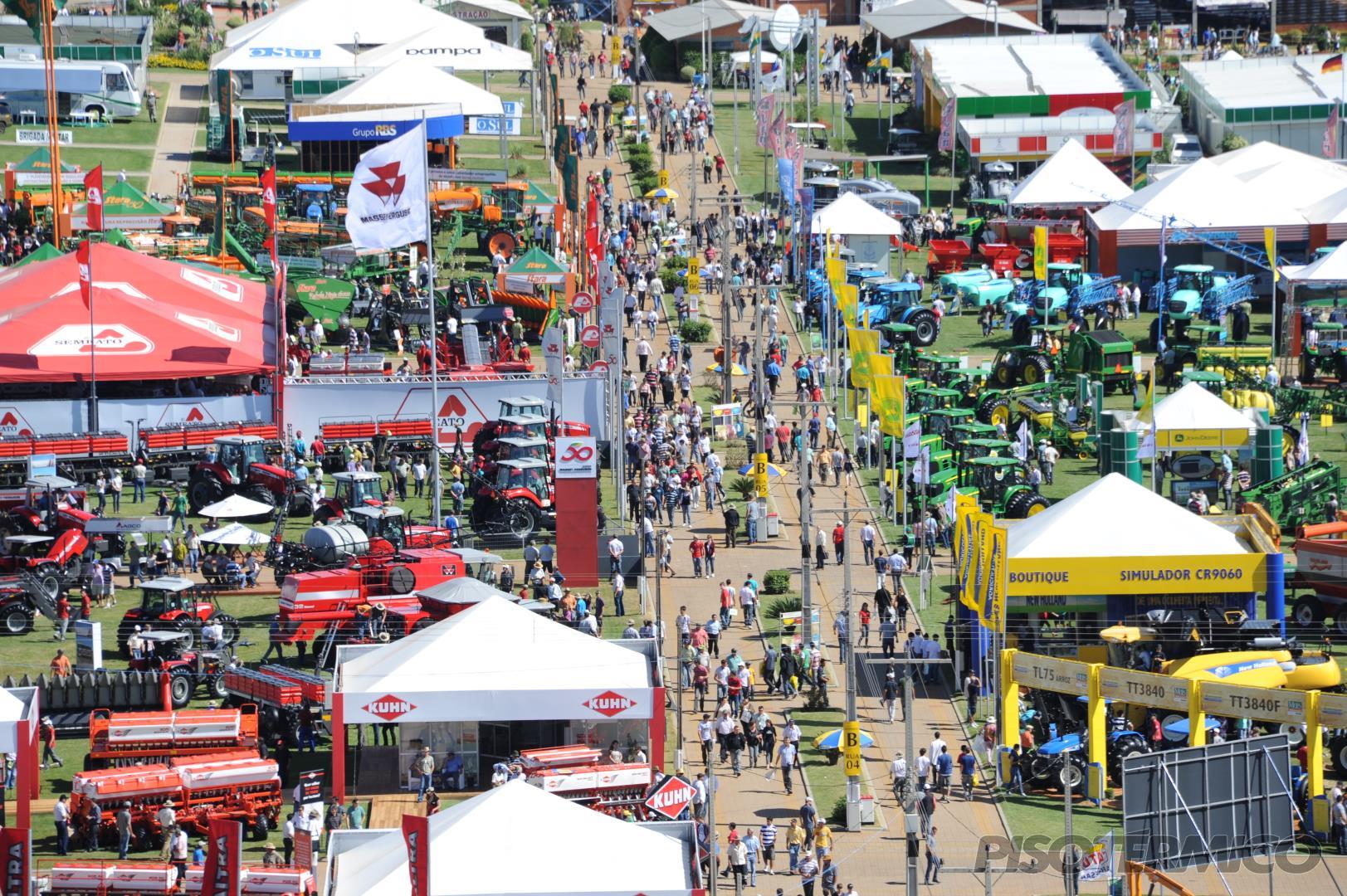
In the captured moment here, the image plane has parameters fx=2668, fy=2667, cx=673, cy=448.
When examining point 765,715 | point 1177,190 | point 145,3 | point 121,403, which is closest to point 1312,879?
point 765,715

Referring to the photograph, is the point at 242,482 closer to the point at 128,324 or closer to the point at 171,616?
the point at 128,324

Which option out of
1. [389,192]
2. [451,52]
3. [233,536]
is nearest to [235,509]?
[233,536]

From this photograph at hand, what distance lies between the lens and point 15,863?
39.2 m

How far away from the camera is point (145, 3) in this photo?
12275 centimetres

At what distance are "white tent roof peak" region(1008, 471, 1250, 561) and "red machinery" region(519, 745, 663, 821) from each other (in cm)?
1008

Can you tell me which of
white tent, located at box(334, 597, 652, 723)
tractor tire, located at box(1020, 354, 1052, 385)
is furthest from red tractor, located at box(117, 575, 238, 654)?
tractor tire, located at box(1020, 354, 1052, 385)

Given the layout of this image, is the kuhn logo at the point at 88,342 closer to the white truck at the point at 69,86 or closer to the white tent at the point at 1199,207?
the white tent at the point at 1199,207

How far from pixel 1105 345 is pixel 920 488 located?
11.9 m

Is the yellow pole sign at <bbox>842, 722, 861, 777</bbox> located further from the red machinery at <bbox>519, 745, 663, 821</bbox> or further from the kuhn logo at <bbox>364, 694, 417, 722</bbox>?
the kuhn logo at <bbox>364, 694, 417, 722</bbox>

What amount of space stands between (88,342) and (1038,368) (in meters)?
25.1

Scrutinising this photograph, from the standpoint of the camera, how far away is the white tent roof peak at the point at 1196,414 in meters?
63.4

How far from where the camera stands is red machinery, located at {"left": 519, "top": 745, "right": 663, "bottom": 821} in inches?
1757

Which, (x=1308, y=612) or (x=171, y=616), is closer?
(x=171, y=616)

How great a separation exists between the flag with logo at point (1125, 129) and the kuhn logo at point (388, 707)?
172 feet
